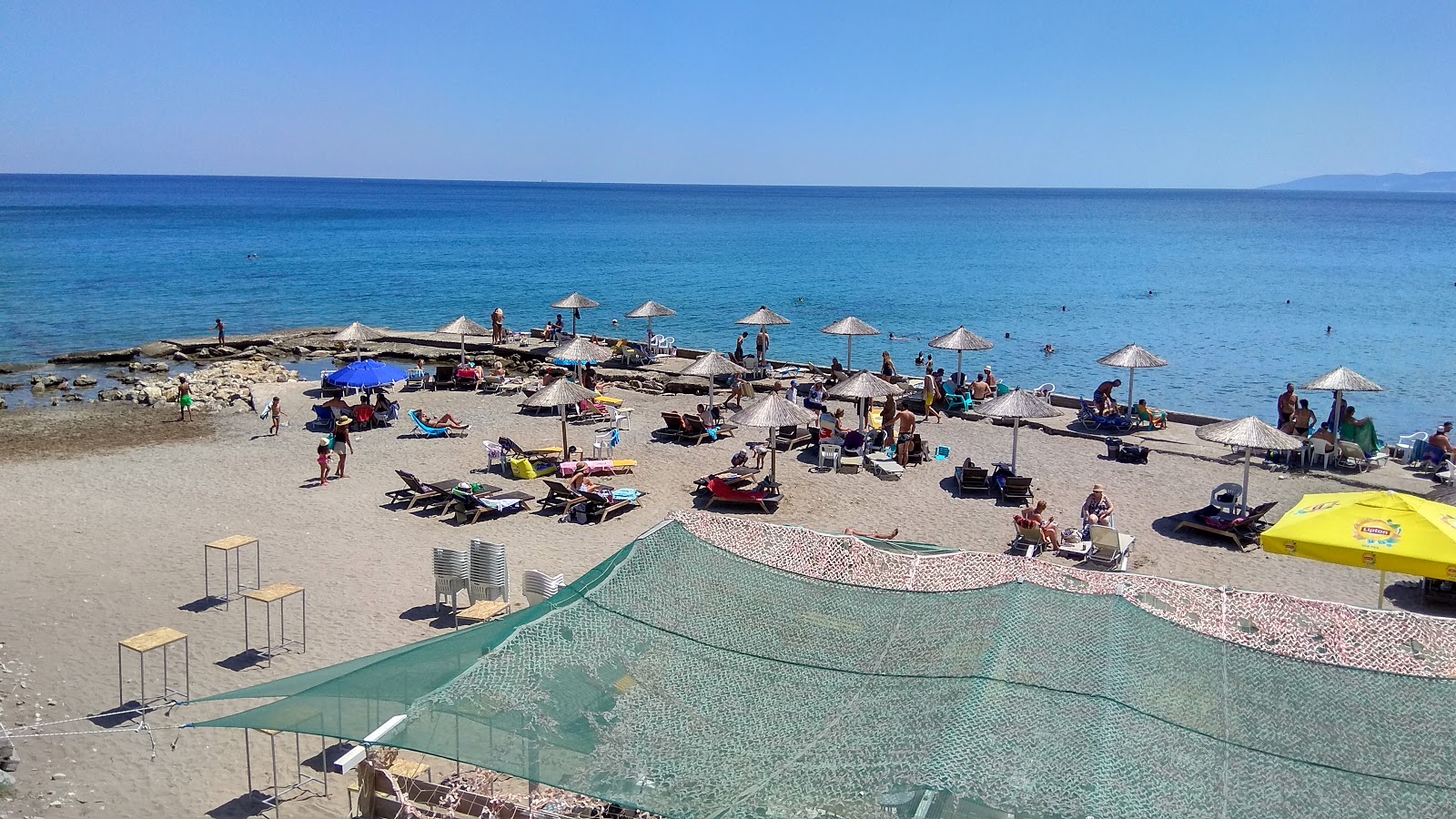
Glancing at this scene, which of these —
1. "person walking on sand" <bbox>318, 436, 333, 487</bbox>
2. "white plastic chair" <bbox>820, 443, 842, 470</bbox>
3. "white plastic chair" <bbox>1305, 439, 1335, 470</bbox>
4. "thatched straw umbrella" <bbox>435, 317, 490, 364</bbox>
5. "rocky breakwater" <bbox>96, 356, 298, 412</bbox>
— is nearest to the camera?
"person walking on sand" <bbox>318, 436, 333, 487</bbox>

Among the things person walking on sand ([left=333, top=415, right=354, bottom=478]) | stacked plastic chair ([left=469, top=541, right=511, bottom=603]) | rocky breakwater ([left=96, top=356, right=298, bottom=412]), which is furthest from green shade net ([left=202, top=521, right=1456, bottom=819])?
rocky breakwater ([left=96, top=356, right=298, bottom=412])

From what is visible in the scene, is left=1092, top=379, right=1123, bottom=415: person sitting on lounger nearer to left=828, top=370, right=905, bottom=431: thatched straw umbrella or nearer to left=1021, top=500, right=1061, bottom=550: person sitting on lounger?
left=828, top=370, right=905, bottom=431: thatched straw umbrella

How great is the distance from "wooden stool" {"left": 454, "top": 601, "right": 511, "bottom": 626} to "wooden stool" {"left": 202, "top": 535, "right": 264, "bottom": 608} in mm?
2921

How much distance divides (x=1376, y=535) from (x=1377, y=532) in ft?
0.18

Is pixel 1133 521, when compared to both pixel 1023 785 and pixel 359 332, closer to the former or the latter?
pixel 1023 785

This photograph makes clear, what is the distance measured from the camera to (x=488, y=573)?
11.4 meters

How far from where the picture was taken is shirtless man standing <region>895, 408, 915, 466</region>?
17719mm

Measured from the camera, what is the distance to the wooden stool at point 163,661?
9227 millimetres

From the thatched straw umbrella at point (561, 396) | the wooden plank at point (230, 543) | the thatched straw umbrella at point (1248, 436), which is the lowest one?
the wooden plank at point (230, 543)

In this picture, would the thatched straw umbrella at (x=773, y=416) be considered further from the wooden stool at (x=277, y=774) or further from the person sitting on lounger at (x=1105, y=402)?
the wooden stool at (x=277, y=774)

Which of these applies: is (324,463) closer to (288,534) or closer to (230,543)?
(288,534)

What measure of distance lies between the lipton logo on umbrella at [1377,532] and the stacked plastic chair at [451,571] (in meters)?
9.27

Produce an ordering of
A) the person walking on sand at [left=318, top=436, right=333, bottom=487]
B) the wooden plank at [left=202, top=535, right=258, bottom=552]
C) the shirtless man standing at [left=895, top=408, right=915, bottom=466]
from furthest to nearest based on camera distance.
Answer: the shirtless man standing at [left=895, top=408, right=915, bottom=466], the person walking on sand at [left=318, top=436, right=333, bottom=487], the wooden plank at [left=202, top=535, right=258, bottom=552]

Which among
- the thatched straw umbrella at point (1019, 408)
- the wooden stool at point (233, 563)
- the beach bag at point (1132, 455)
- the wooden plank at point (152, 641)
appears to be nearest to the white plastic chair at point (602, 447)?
the wooden stool at point (233, 563)
